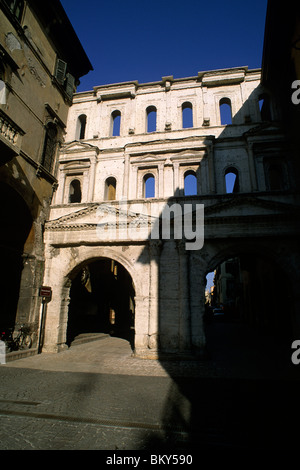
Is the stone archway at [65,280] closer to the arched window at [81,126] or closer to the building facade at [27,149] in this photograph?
the building facade at [27,149]

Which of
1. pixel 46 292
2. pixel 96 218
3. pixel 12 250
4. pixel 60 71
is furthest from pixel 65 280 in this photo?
pixel 60 71

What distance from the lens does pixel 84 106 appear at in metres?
15.7

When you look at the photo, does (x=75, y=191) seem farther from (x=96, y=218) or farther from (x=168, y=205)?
(x=168, y=205)

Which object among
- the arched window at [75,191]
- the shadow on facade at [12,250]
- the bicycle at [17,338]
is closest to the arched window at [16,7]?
the arched window at [75,191]

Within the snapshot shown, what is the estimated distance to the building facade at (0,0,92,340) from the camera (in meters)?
10.2

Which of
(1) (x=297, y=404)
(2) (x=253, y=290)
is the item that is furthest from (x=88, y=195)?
(2) (x=253, y=290)

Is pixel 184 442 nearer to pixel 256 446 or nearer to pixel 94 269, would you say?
pixel 256 446

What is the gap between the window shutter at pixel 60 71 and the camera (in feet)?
46.1

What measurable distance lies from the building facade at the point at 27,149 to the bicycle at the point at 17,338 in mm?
378

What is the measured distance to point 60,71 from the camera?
1423 centimetres

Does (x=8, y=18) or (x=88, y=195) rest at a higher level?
(x=8, y=18)

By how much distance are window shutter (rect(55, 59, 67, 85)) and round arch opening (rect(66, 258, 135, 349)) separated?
34.7 ft

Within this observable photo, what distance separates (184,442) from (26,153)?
38.8 ft

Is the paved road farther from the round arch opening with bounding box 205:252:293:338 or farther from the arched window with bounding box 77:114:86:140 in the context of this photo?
the arched window with bounding box 77:114:86:140
